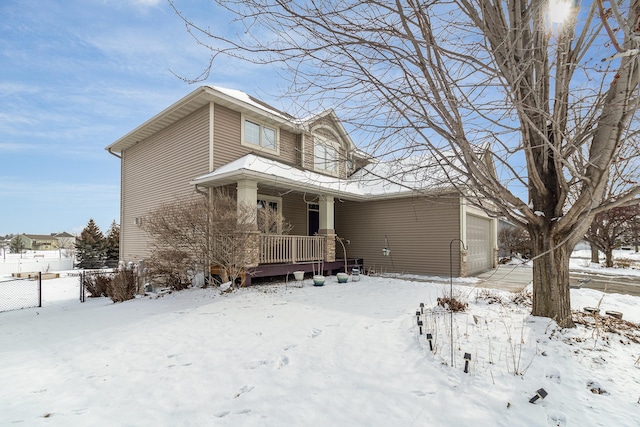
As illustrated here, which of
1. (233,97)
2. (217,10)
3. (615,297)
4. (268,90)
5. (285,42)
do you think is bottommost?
(615,297)

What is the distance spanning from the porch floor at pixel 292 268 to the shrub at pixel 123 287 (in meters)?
2.88

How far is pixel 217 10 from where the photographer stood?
10.3ft

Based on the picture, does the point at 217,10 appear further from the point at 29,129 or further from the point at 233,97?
the point at 29,129

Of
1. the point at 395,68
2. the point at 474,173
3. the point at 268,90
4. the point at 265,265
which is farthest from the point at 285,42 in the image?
the point at 265,265

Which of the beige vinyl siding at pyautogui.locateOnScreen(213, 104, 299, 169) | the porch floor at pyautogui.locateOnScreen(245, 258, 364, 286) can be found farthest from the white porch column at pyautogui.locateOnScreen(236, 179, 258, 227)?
the beige vinyl siding at pyautogui.locateOnScreen(213, 104, 299, 169)

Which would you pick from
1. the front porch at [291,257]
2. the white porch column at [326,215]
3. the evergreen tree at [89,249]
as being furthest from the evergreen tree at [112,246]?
the white porch column at [326,215]

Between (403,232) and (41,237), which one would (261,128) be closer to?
(403,232)

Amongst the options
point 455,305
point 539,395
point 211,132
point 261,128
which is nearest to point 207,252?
point 211,132

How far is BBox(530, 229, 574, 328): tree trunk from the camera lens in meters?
4.66

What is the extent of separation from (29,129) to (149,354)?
62.9ft

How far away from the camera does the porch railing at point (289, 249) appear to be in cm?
931

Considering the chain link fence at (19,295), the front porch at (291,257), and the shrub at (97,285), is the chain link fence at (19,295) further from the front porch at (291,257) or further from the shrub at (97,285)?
the front porch at (291,257)

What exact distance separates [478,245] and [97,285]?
13770 mm

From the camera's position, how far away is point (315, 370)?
10.9ft
